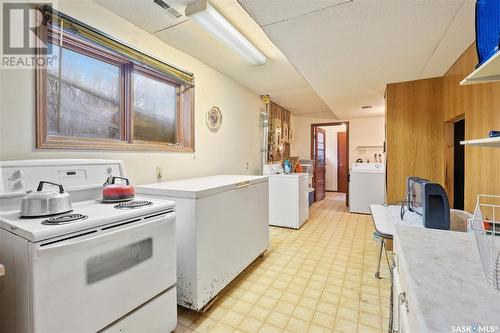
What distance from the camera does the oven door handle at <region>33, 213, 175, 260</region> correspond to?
0.92 metres

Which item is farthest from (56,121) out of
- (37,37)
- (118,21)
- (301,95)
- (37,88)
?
(301,95)

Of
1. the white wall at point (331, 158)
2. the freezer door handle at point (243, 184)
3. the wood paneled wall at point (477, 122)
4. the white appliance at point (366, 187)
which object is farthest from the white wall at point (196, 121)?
the white wall at point (331, 158)

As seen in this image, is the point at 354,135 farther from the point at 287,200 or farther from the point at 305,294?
the point at 305,294

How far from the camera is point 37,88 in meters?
1.43

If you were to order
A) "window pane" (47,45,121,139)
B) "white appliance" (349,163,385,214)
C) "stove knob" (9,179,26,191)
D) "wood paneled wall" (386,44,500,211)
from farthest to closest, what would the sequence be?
"white appliance" (349,163,385,214), "wood paneled wall" (386,44,500,211), "window pane" (47,45,121,139), "stove knob" (9,179,26,191)

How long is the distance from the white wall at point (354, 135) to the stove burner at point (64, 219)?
5.28 meters

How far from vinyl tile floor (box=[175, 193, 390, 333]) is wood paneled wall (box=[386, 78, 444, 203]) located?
1.03 metres

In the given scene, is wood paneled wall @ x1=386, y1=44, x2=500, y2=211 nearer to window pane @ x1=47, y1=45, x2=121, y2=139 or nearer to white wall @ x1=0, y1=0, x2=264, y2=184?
white wall @ x1=0, y1=0, x2=264, y2=184

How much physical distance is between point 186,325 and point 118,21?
2359mm

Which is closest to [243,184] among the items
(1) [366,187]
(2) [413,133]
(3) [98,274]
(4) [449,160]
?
(3) [98,274]

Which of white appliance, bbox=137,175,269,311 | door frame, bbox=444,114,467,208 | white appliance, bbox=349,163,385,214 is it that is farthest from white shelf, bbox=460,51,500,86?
white appliance, bbox=349,163,385,214

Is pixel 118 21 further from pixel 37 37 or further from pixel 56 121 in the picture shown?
pixel 56 121

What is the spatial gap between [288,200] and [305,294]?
6.15ft

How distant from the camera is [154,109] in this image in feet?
7.64
